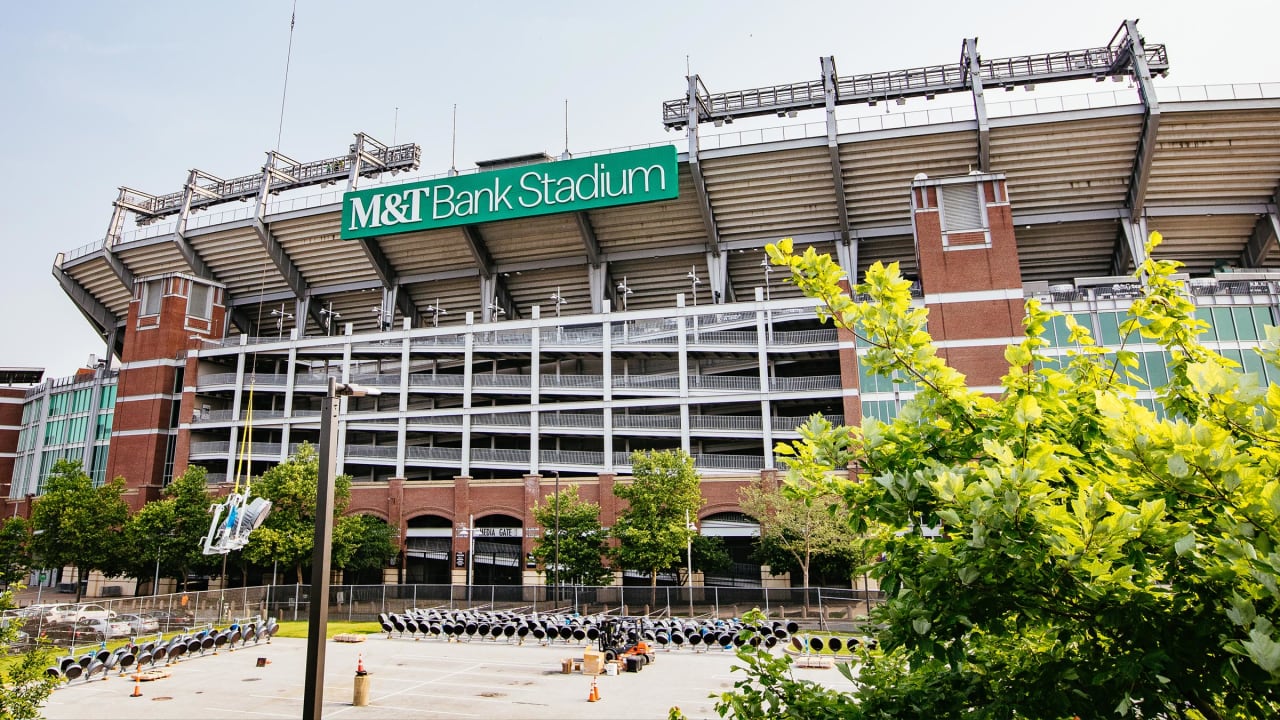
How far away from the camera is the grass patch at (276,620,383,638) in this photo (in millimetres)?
38356

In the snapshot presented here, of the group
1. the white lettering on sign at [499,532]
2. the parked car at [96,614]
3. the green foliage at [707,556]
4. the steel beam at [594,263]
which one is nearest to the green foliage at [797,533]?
the green foliage at [707,556]

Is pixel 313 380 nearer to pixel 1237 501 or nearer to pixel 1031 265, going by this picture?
pixel 1031 265

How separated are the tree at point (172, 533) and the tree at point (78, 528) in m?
1.48

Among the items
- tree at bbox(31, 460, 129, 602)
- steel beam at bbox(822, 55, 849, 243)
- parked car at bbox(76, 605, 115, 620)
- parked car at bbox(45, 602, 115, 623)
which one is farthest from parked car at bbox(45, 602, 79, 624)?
steel beam at bbox(822, 55, 849, 243)

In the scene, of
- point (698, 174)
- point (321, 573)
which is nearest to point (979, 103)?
point (698, 174)

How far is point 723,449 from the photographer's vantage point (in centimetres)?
5806

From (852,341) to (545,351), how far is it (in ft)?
75.2

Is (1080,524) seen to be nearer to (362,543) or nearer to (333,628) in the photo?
(333,628)

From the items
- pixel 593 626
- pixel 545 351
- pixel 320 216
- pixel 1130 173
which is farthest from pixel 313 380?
pixel 1130 173

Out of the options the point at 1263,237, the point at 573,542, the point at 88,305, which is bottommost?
the point at 573,542

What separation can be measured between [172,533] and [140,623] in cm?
2530

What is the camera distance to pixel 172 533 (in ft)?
185

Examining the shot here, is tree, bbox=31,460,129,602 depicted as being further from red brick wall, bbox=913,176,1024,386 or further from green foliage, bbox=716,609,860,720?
green foliage, bbox=716,609,860,720

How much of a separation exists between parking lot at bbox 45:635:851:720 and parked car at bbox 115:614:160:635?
5845 millimetres
